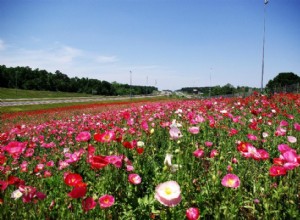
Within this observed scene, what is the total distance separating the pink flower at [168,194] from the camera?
4.74 ft

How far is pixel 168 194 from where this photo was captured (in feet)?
4.91

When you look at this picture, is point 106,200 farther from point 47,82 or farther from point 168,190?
point 47,82

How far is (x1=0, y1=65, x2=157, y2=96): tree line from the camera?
77.9 m

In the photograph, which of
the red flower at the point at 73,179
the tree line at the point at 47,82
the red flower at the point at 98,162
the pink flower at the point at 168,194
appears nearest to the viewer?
the pink flower at the point at 168,194

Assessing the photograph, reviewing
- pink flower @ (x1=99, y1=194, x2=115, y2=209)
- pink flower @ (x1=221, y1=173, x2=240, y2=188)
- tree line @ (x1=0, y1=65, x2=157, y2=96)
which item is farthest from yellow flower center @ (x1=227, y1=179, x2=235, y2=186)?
tree line @ (x1=0, y1=65, x2=157, y2=96)

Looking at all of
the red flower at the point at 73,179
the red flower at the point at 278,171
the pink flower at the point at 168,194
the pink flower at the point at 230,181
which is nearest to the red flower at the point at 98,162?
the red flower at the point at 73,179

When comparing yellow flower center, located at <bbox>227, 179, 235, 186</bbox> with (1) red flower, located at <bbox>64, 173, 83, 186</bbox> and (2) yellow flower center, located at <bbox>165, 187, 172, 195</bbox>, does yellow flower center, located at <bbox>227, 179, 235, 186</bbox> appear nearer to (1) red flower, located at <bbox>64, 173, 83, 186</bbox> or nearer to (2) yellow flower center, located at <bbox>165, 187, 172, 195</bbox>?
(2) yellow flower center, located at <bbox>165, 187, 172, 195</bbox>

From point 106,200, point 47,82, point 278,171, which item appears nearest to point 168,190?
point 106,200

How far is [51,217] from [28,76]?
90.4m

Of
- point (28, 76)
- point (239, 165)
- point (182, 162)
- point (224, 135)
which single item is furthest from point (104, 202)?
→ point (28, 76)

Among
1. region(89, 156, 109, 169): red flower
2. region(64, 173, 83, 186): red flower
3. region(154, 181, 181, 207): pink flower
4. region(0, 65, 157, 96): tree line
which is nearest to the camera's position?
region(154, 181, 181, 207): pink flower

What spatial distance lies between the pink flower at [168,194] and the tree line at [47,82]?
68513mm

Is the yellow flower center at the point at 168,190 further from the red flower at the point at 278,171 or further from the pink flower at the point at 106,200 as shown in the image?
the red flower at the point at 278,171

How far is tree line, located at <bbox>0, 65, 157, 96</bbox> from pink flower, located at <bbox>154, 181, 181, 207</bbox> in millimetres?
68513
